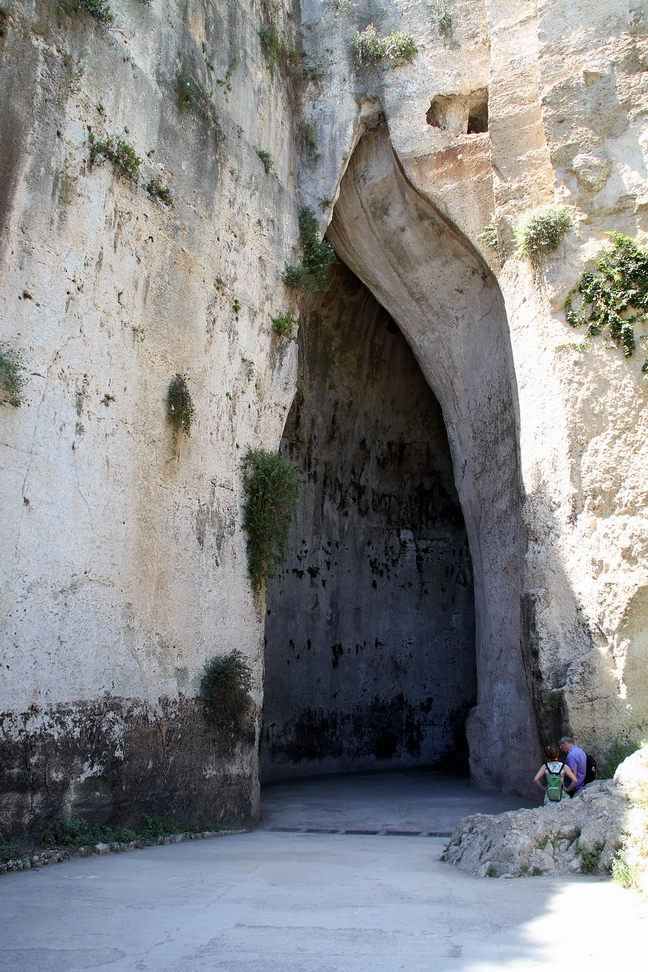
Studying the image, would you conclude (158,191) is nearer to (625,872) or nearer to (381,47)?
(381,47)

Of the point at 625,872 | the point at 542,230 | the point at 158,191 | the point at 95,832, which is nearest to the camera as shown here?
the point at 625,872

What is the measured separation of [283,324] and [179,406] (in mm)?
2415

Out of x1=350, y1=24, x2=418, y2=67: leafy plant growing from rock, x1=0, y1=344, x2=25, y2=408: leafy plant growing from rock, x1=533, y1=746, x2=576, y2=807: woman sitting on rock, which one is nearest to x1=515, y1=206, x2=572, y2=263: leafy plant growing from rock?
x1=350, y1=24, x2=418, y2=67: leafy plant growing from rock

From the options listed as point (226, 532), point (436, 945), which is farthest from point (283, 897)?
point (226, 532)

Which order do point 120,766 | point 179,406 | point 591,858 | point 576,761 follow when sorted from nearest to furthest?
point 591,858
point 120,766
point 576,761
point 179,406

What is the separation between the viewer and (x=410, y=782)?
12.2 metres

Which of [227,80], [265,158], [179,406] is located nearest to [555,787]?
[179,406]

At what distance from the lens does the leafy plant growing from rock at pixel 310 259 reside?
1016 cm

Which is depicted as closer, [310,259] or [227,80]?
[227,80]

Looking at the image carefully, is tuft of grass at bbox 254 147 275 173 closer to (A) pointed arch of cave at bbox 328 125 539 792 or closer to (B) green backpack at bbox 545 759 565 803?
(A) pointed arch of cave at bbox 328 125 539 792

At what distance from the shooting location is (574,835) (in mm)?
5207

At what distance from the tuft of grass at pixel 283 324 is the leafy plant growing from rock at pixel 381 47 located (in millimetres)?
4528

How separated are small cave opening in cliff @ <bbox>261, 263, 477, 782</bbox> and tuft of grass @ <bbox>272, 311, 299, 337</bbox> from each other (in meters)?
3.78

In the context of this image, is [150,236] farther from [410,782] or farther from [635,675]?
[410,782]
